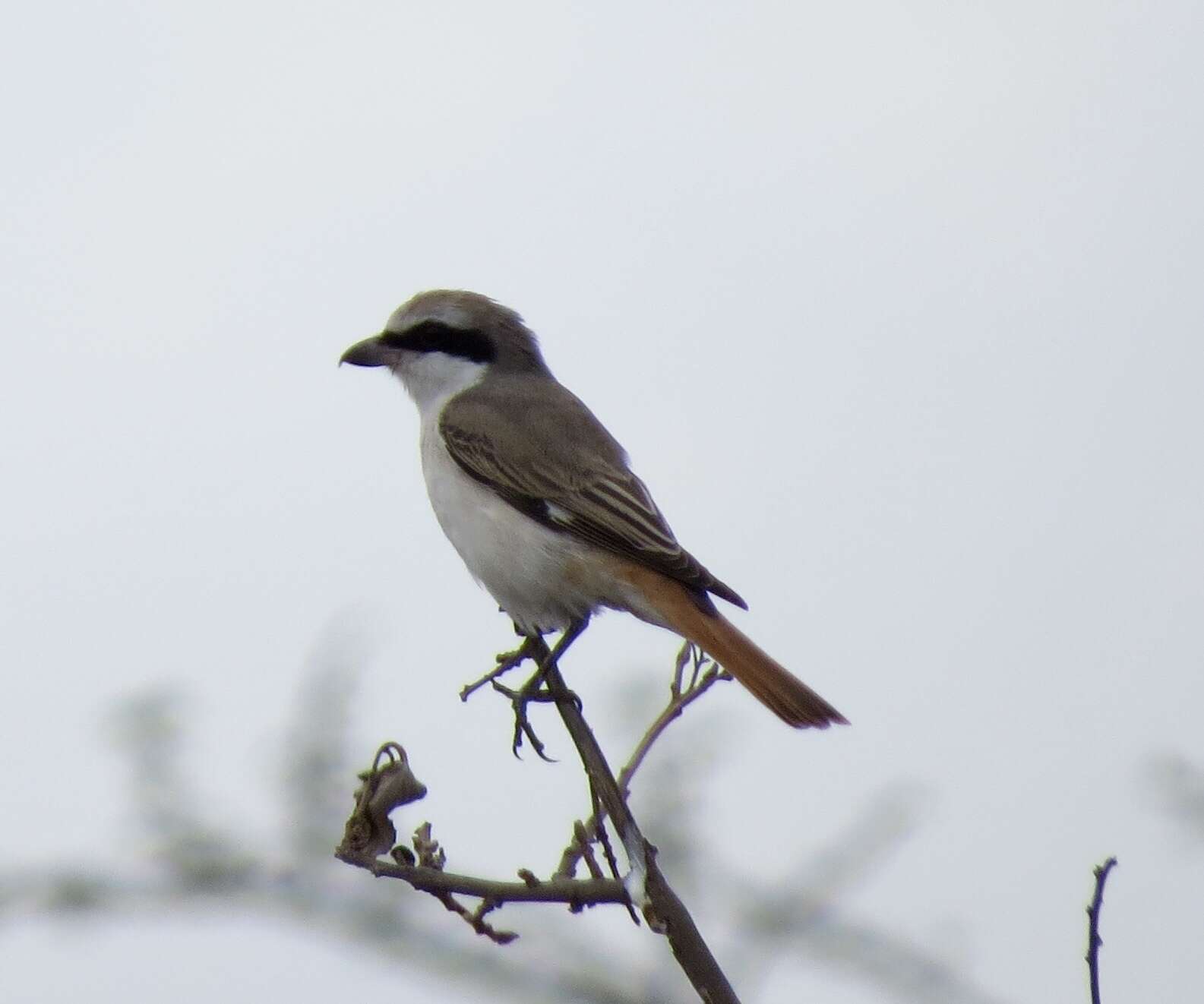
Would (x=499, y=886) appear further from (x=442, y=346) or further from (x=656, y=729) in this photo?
(x=442, y=346)

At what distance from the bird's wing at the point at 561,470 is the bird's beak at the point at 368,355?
0.34 m

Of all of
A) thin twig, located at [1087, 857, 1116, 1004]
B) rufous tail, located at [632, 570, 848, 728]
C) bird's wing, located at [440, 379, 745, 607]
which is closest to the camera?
thin twig, located at [1087, 857, 1116, 1004]

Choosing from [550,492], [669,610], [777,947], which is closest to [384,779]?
[777,947]

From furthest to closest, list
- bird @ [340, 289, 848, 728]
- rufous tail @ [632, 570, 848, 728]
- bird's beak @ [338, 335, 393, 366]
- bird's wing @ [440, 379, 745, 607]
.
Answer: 1. bird's beak @ [338, 335, 393, 366]
2. bird's wing @ [440, 379, 745, 607]
3. bird @ [340, 289, 848, 728]
4. rufous tail @ [632, 570, 848, 728]

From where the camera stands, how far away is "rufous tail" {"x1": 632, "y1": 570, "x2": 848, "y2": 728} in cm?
336

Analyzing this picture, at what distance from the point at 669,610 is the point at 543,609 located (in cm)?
47

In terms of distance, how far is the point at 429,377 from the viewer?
5129 mm

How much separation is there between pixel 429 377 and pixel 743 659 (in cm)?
200

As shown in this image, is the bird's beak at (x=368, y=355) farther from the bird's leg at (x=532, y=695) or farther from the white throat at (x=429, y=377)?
the bird's leg at (x=532, y=695)

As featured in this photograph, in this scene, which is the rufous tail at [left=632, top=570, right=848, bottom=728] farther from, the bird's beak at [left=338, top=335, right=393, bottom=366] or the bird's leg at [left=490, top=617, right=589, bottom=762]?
the bird's beak at [left=338, top=335, right=393, bottom=366]

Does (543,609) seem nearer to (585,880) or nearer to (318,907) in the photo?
(318,907)

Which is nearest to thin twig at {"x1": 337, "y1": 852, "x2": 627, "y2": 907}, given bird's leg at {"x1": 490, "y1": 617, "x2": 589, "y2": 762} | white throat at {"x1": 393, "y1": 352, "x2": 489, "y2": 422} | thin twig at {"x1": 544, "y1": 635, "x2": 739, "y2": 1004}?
thin twig at {"x1": 544, "y1": 635, "x2": 739, "y2": 1004}

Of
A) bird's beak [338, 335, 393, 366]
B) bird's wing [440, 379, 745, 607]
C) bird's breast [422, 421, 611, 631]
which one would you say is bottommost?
bird's breast [422, 421, 611, 631]

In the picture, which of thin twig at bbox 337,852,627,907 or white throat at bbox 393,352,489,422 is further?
white throat at bbox 393,352,489,422
